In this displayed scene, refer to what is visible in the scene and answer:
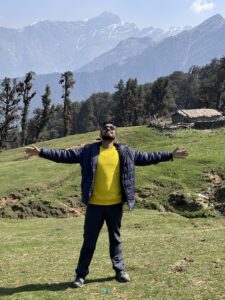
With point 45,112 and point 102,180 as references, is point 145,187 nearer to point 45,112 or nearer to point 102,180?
point 102,180

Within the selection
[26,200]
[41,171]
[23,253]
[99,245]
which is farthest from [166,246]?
[41,171]

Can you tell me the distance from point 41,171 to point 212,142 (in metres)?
17.4

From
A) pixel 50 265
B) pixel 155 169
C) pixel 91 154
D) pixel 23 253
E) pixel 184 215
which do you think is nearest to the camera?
pixel 91 154

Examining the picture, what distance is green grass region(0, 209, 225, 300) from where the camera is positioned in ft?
37.7

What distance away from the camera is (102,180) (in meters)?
11.6

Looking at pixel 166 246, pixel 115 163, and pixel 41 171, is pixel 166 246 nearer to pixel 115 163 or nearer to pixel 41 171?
pixel 115 163

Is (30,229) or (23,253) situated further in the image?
(30,229)

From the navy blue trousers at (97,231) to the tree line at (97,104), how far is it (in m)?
72.3

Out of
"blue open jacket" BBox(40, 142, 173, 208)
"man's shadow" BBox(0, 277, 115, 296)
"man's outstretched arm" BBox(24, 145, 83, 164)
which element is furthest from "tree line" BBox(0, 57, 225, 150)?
"blue open jacket" BBox(40, 142, 173, 208)

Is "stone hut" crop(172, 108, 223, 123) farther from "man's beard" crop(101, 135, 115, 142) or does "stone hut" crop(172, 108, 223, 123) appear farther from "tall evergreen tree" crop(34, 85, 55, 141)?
"man's beard" crop(101, 135, 115, 142)

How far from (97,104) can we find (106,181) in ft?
513

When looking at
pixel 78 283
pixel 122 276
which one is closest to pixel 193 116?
pixel 122 276

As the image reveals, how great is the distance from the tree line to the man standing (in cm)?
7215

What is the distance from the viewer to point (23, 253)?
1786cm
